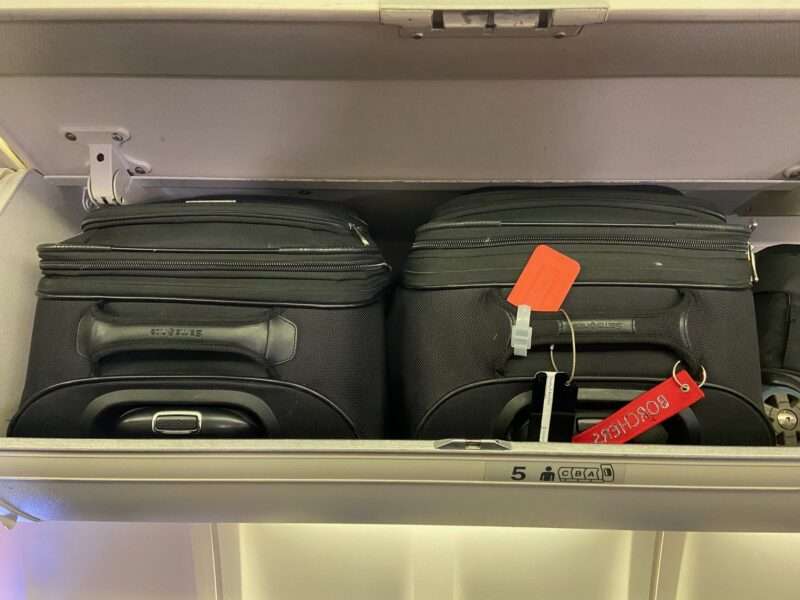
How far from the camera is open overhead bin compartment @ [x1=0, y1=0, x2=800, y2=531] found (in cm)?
54

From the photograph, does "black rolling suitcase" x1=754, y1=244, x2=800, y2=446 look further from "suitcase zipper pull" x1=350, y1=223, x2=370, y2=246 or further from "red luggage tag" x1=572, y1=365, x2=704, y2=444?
"suitcase zipper pull" x1=350, y1=223, x2=370, y2=246

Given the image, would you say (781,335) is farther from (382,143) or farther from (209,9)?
(209,9)

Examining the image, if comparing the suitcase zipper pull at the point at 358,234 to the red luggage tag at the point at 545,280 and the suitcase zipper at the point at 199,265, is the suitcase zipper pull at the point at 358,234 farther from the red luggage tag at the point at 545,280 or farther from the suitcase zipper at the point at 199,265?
the red luggage tag at the point at 545,280

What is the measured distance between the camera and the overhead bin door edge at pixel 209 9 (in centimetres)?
53

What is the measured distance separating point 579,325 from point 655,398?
Answer: 0.35ft

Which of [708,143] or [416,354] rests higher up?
[708,143]

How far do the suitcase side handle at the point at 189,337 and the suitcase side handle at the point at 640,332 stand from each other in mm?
274

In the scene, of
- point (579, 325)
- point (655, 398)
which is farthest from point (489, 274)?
point (655, 398)

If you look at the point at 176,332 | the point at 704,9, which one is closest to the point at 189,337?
the point at 176,332

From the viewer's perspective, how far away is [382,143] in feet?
2.42

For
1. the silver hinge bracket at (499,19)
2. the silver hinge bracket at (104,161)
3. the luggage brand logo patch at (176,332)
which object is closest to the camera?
the silver hinge bracket at (499,19)

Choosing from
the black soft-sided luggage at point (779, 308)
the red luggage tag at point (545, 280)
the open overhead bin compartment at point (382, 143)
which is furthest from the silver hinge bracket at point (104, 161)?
the black soft-sided luggage at point (779, 308)

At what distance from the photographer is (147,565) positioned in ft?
2.82

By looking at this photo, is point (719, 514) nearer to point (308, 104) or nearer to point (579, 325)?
point (579, 325)
